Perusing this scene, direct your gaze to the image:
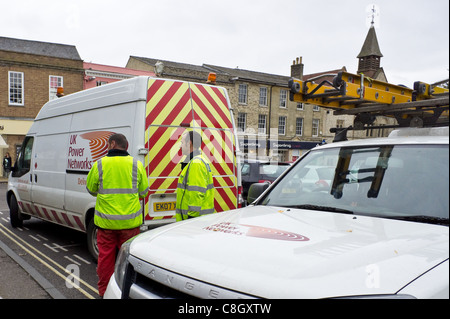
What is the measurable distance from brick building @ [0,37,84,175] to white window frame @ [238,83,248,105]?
44.1 ft

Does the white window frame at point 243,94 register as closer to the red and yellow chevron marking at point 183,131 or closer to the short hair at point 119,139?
the red and yellow chevron marking at point 183,131

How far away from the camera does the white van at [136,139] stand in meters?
5.18

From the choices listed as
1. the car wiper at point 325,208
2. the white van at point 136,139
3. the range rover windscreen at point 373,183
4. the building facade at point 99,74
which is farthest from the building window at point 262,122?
the car wiper at point 325,208

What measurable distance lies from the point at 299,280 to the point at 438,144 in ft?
5.03

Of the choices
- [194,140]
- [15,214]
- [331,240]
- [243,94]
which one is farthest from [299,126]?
[331,240]

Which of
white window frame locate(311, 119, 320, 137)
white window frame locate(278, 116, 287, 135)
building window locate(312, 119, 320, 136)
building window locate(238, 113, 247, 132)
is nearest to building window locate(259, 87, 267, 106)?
building window locate(238, 113, 247, 132)

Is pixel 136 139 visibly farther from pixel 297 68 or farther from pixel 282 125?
pixel 297 68

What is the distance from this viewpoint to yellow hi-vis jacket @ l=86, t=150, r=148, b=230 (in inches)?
164

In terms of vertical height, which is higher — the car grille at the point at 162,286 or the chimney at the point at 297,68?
the chimney at the point at 297,68

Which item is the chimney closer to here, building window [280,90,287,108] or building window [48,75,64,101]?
building window [280,90,287,108]

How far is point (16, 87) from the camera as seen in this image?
25562 mm

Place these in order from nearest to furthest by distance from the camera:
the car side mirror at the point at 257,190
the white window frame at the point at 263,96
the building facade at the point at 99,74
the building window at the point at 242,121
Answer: the car side mirror at the point at 257,190 → the building facade at the point at 99,74 → the building window at the point at 242,121 → the white window frame at the point at 263,96

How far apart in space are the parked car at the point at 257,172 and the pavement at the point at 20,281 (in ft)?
22.6
